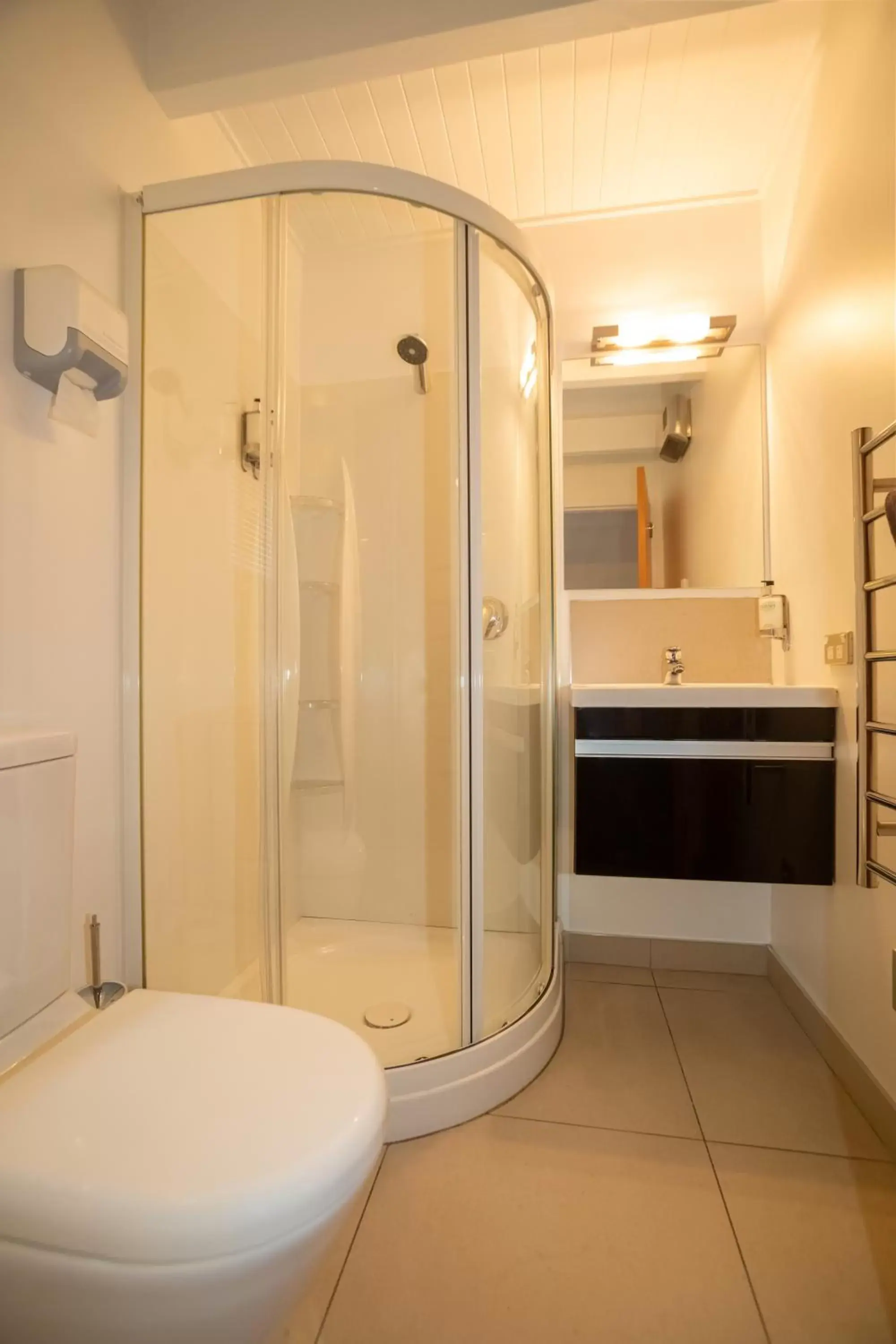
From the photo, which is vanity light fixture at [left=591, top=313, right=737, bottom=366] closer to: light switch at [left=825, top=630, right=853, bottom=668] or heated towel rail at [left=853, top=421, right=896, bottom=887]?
heated towel rail at [left=853, top=421, right=896, bottom=887]

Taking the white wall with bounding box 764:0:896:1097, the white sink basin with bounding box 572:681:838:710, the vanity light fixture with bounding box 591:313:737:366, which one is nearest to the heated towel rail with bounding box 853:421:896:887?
the white wall with bounding box 764:0:896:1097

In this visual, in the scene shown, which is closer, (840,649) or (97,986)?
(97,986)

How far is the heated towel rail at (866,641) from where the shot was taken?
116 centimetres

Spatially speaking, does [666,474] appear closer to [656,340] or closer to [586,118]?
[656,340]

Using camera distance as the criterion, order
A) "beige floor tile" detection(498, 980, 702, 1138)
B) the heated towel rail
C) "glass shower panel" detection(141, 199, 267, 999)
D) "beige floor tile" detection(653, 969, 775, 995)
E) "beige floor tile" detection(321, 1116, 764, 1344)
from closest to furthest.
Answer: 1. "beige floor tile" detection(321, 1116, 764, 1344)
2. the heated towel rail
3. "beige floor tile" detection(498, 980, 702, 1138)
4. "glass shower panel" detection(141, 199, 267, 999)
5. "beige floor tile" detection(653, 969, 775, 995)

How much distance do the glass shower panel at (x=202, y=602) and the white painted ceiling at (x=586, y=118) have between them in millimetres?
333

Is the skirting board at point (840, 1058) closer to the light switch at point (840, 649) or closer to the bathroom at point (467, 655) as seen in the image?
the bathroom at point (467, 655)

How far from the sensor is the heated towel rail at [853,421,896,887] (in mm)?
1156

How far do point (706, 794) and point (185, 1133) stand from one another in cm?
128

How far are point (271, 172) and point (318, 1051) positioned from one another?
161 cm

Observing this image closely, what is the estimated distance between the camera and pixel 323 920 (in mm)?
1971

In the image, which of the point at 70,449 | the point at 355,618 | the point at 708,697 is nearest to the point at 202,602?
the point at 70,449

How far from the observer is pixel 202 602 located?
4.98ft

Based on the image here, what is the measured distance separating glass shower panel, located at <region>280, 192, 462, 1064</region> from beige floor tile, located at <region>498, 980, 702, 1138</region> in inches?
18.1
